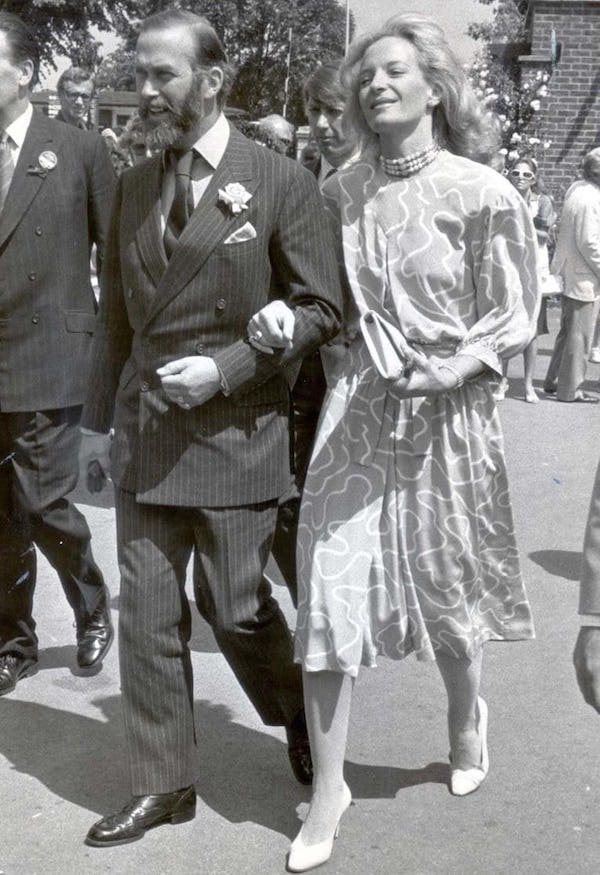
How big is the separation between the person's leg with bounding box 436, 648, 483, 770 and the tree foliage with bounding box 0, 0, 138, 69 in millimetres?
41758

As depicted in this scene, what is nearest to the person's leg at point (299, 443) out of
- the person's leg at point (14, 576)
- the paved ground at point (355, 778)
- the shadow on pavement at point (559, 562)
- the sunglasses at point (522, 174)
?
the paved ground at point (355, 778)

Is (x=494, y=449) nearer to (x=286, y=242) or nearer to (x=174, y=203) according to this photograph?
(x=286, y=242)

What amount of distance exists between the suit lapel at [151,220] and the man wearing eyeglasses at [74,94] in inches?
185

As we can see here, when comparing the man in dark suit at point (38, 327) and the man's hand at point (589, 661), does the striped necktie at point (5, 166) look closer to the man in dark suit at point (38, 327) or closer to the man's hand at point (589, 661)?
the man in dark suit at point (38, 327)

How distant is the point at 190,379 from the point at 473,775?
143 centimetres

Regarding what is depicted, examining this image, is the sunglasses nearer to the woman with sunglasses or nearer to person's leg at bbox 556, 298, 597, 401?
the woman with sunglasses

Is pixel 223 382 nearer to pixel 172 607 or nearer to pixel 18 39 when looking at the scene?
pixel 172 607

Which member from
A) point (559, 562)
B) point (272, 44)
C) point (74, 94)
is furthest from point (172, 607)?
point (272, 44)

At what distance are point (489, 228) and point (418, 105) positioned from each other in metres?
0.38

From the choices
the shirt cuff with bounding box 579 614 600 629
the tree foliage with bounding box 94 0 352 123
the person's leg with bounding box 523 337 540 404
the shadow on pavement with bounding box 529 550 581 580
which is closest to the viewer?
the shirt cuff with bounding box 579 614 600 629

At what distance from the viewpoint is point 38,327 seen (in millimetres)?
4895

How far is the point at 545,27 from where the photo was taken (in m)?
20.1

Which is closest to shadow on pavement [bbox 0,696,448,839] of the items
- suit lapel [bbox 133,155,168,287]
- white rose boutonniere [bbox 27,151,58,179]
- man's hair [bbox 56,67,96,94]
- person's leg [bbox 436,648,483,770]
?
person's leg [bbox 436,648,483,770]

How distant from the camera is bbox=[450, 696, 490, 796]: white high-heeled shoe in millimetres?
4160
